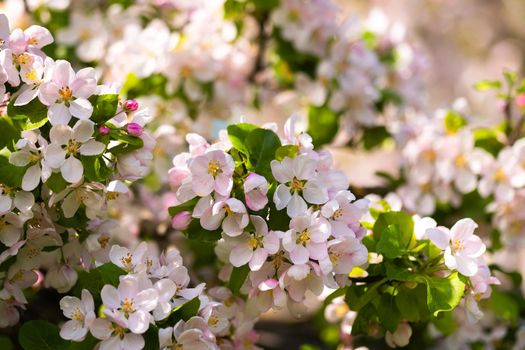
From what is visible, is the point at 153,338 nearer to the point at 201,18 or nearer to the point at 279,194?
the point at 279,194

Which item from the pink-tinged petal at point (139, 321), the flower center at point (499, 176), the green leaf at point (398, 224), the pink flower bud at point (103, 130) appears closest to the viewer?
the pink-tinged petal at point (139, 321)

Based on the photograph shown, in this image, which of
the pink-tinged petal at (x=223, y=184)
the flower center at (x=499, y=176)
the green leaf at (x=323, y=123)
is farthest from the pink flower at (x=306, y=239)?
the green leaf at (x=323, y=123)

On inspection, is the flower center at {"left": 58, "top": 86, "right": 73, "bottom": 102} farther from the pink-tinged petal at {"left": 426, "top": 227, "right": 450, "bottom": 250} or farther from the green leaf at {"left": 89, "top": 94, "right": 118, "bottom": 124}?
the pink-tinged petal at {"left": 426, "top": 227, "right": 450, "bottom": 250}

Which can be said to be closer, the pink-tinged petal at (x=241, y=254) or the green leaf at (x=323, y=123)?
the pink-tinged petal at (x=241, y=254)

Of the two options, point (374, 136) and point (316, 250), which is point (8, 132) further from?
point (374, 136)

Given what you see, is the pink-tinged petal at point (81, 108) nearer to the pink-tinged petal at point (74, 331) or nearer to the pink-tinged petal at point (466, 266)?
the pink-tinged petal at point (74, 331)

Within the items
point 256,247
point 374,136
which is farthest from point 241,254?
point 374,136

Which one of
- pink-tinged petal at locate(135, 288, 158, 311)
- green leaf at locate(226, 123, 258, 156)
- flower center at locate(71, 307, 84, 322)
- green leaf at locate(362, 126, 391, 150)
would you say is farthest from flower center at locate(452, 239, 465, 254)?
green leaf at locate(362, 126, 391, 150)
